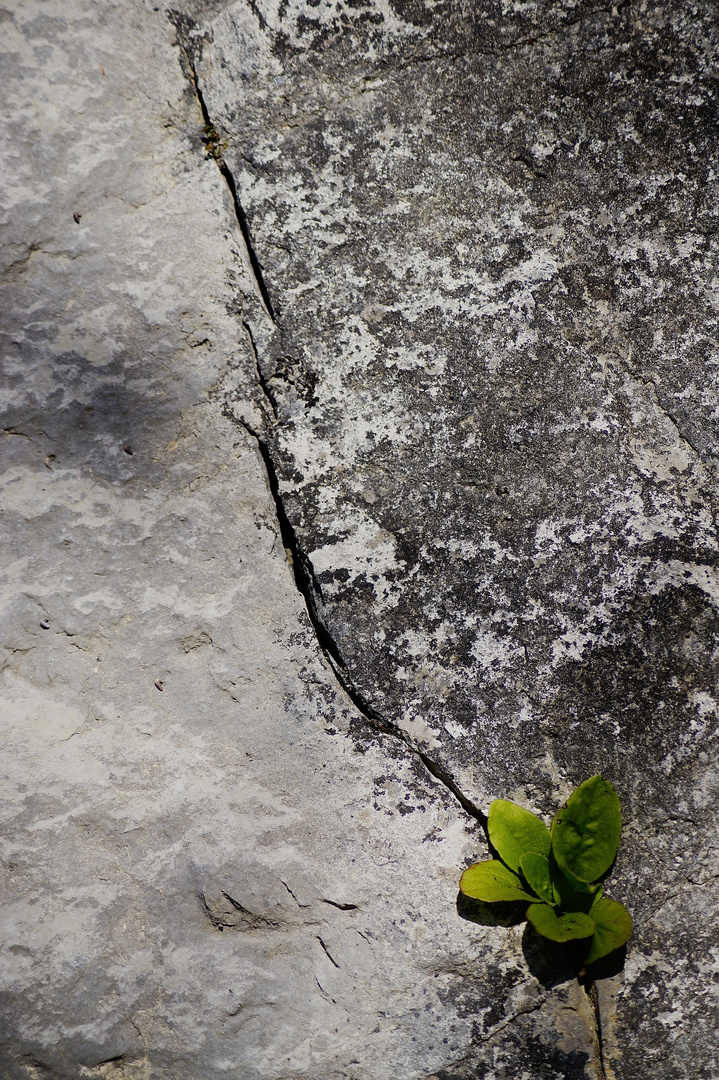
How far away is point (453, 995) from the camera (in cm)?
112

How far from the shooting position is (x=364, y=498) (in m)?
1.18

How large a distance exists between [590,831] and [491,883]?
0.17 metres

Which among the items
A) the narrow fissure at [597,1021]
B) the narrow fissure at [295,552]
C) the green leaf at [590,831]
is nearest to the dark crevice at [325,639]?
the narrow fissure at [295,552]

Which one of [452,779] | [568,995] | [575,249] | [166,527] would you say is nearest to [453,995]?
[568,995]

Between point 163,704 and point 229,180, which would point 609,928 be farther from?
point 229,180

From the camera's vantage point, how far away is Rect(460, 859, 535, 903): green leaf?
110cm

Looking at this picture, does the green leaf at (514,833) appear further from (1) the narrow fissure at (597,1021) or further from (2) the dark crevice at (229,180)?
(2) the dark crevice at (229,180)

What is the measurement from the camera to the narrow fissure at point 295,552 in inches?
45.7

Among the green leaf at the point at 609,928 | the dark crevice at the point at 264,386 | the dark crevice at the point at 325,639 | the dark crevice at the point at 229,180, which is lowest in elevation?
the green leaf at the point at 609,928

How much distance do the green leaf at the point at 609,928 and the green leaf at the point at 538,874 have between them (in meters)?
0.07

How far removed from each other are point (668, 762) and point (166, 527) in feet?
2.95

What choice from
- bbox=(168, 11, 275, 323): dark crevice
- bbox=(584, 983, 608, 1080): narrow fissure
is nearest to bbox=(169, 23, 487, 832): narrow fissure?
bbox=(168, 11, 275, 323): dark crevice

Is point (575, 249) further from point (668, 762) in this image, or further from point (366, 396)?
point (668, 762)

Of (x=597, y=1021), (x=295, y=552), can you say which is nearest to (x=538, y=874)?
(x=597, y=1021)
